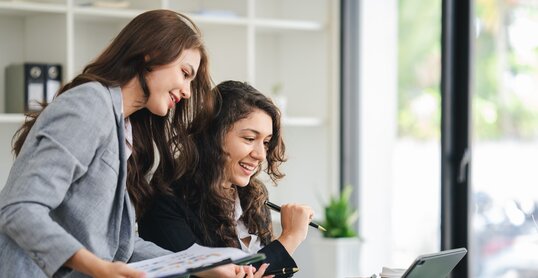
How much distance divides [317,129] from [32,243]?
119 inches

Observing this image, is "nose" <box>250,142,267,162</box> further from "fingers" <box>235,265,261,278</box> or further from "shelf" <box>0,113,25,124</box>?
"shelf" <box>0,113,25,124</box>

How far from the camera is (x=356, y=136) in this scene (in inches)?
188

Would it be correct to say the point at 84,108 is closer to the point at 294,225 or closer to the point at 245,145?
the point at 245,145

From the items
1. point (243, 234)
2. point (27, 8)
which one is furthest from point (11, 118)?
point (243, 234)

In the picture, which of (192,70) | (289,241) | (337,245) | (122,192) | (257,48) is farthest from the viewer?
(257,48)

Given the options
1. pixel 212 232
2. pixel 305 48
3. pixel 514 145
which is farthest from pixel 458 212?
pixel 212 232

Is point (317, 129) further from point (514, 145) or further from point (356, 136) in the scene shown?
point (514, 145)

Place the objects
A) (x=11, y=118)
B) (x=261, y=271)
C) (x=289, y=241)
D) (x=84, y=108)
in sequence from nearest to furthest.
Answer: (x=84, y=108) < (x=261, y=271) < (x=289, y=241) < (x=11, y=118)

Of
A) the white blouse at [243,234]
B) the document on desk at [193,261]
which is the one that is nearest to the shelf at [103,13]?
the white blouse at [243,234]

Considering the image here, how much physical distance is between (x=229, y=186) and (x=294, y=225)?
0.22 meters

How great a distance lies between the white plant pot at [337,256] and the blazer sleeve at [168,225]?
1.89 m

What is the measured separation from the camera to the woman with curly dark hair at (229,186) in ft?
7.79

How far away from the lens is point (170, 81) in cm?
204

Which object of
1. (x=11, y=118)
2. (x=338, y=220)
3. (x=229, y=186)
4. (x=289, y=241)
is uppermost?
(x=11, y=118)
